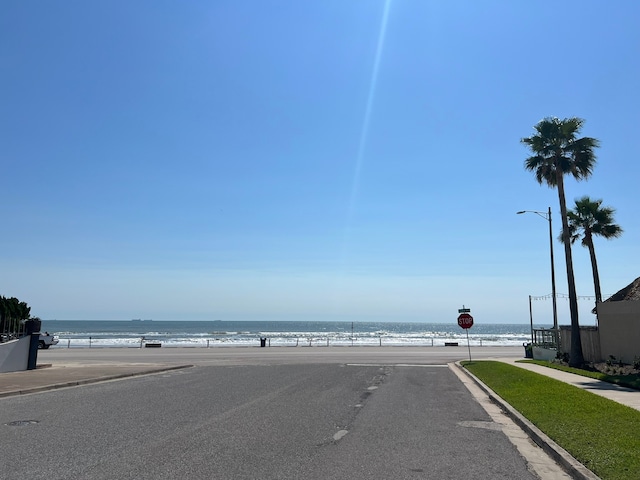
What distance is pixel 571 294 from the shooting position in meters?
26.5

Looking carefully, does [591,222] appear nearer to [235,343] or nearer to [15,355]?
[15,355]

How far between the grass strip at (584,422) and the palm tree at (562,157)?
38.3 ft

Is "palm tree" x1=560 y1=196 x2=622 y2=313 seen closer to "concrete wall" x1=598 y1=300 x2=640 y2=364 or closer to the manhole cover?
"concrete wall" x1=598 y1=300 x2=640 y2=364

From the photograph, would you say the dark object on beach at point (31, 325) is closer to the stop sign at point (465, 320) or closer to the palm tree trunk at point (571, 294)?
the stop sign at point (465, 320)

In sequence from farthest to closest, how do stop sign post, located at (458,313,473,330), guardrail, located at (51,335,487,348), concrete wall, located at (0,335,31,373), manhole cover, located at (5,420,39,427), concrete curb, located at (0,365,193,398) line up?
guardrail, located at (51,335,487,348)
stop sign post, located at (458,313,473,330)
concrete wall, located at (0,335,31,373)
concrete curb, located at (0,365,193,398)
manhole cover, located at (5,420,39,427)

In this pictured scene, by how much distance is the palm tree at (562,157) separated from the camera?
27.1 m

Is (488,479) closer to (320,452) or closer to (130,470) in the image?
(320,452)

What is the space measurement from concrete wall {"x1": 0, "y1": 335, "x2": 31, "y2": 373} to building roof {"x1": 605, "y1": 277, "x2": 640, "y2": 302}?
29.1 metres

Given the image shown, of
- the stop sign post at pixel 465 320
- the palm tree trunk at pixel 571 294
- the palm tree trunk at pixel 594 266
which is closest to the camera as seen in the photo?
the palm tree trunk at pixel 571 294

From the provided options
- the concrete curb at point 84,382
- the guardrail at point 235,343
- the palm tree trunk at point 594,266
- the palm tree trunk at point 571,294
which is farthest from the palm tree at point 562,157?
the guardrail at point 235,343

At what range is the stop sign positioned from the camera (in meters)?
29.2

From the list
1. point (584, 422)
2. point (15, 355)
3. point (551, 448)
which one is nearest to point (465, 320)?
point (584, 422)

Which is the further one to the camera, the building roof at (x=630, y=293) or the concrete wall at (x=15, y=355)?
the building roof at (x=630, y=293)

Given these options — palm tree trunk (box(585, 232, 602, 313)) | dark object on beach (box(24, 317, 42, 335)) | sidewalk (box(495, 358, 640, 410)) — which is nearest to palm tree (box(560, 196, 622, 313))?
palm tree trunk (box(585, 232, 602, 313))
